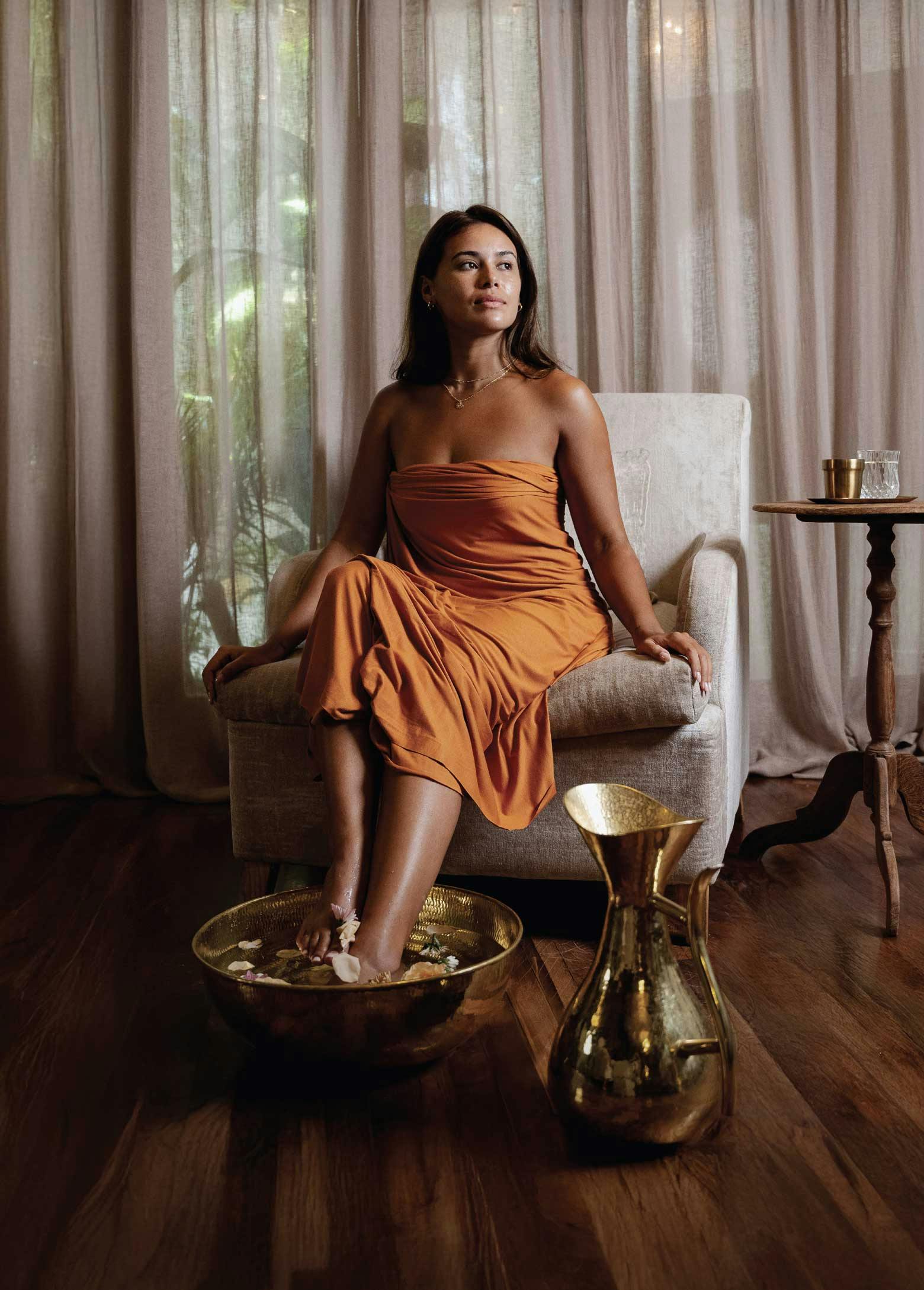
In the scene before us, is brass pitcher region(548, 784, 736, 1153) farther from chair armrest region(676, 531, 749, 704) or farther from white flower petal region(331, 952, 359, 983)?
chair armrest region(676, 531, 749, 704)

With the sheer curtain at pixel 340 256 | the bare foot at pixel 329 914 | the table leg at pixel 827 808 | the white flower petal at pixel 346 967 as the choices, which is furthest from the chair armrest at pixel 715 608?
the sheer curtain at pixel 340 256

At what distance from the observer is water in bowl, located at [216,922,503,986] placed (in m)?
1.51

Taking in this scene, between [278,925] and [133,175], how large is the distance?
6.76 ft

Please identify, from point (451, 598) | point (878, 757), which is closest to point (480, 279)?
point (451, 598)

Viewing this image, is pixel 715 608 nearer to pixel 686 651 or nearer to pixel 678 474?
pixel 686 651

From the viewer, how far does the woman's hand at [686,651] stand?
1.87 metres

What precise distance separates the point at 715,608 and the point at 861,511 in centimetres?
31

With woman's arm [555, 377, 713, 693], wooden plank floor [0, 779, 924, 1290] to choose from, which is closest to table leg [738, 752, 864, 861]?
wooden plank floor [0, 779, 924, 1290]

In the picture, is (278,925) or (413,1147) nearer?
(413,1147)

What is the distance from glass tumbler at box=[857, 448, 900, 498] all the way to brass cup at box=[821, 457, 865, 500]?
22mm

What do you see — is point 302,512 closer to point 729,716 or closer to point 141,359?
point 141,359

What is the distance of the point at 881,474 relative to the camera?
2.13 metres

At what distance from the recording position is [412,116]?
2.96 metres

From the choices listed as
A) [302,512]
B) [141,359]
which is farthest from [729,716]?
[141,359]
